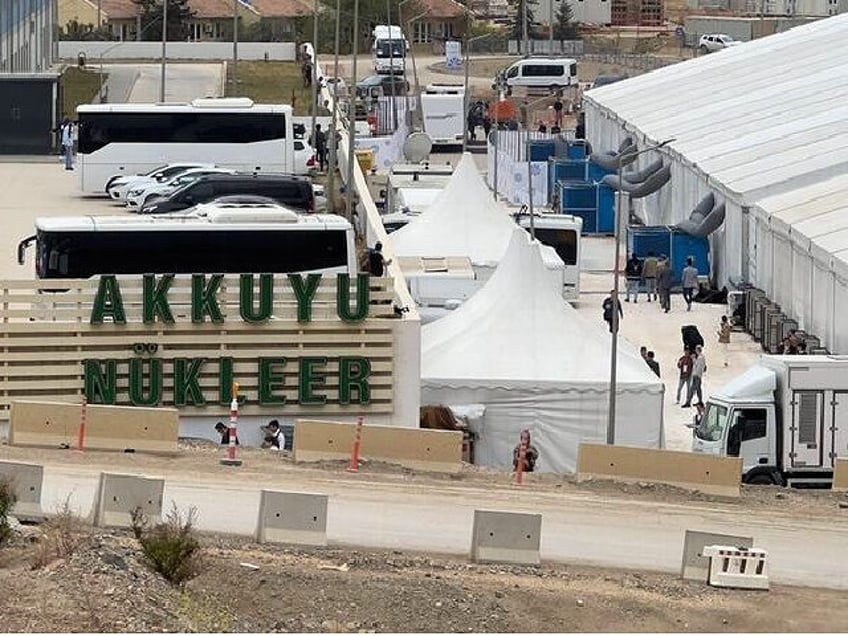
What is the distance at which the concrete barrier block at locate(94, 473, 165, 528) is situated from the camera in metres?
23.2

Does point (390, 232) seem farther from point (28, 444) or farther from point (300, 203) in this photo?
point (28, 444)

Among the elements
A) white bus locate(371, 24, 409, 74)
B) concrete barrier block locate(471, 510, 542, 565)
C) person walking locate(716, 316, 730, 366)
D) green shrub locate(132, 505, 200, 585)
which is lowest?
person walking locate(716, 316, 730, 366)

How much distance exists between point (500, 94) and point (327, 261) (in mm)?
50810

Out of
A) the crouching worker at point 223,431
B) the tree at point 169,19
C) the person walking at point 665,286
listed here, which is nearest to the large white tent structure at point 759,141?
the person walking at point 665,286

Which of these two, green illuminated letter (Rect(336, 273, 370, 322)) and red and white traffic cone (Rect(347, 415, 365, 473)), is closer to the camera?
red and white traffic cone (Rect(347, 415, 365, 473))

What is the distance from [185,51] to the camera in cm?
9544

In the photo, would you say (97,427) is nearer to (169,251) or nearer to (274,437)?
(274,437)

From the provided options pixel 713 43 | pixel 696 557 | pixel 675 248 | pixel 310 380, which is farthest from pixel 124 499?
pixel 713 43

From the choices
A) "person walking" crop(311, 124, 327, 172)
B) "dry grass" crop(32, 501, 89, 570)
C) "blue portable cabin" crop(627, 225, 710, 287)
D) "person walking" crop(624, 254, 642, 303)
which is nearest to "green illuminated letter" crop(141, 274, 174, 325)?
"dry grass" crop(32, 501, 89, 570)

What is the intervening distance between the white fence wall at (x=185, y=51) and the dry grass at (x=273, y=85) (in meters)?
3.23

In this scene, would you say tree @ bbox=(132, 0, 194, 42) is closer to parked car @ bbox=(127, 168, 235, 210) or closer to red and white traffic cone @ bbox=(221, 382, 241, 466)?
parked car @ bbox=(127, 168, 235, 210)

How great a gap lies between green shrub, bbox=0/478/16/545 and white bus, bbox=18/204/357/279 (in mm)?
13337

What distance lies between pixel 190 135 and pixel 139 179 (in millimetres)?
4001

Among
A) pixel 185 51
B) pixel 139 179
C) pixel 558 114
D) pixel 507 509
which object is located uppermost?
pixel 185 51
